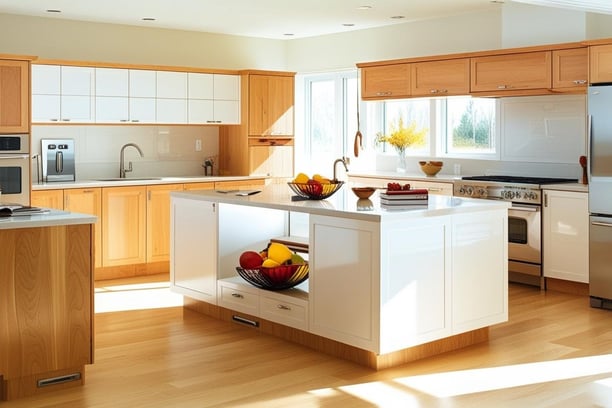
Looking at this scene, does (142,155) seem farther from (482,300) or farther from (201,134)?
(482,300)

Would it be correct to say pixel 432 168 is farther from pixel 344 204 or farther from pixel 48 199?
pixel 48 199

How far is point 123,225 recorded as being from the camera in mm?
7598

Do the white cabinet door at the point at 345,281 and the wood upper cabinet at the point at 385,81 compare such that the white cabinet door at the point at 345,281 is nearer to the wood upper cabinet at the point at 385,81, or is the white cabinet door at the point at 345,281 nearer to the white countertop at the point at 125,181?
the white countertop at the point at 125,181

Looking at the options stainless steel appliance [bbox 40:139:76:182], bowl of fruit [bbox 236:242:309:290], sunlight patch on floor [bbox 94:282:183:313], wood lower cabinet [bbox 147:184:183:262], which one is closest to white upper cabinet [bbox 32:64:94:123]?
stainless steel appliance [bbox 40:139:76:182]

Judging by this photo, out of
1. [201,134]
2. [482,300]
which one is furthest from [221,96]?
[482,300]

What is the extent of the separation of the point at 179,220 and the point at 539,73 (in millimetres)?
3238

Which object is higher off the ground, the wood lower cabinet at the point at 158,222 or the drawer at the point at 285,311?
the wood lower cabinet at the point at 158,222

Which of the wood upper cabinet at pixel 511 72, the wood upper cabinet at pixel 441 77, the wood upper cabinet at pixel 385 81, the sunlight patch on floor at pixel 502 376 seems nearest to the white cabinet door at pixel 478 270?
the sunlight patch on floor at pixel 502 376

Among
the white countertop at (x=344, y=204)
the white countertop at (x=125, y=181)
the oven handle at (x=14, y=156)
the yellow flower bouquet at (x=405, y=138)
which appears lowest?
the white countertop at (x=344, y=204)

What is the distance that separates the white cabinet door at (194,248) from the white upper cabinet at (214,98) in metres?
2.48

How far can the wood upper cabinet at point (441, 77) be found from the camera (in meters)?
7.48

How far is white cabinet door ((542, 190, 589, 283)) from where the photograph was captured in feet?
21.3

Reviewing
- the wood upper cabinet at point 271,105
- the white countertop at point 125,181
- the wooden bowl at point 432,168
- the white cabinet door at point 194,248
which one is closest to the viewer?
the white cabinet door at point 194,248

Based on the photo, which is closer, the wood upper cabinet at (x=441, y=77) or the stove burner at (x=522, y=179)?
the stove burner at (x=522, y=179)
